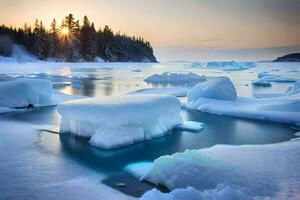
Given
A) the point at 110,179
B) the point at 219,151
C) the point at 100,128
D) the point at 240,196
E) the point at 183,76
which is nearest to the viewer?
the point at 240,196

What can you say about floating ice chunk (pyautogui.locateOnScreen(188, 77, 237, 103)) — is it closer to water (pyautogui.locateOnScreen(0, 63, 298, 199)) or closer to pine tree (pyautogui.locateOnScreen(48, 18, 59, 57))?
water (pyautogui.locateOnScreen(0, 63, 298, 199))

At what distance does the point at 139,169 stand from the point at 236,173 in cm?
178

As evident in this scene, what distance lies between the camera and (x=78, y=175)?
551cm

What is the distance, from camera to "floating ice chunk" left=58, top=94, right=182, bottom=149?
7480mm

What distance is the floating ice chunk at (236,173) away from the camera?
446 centimetres

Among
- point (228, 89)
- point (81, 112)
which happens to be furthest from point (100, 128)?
point (228, 89)

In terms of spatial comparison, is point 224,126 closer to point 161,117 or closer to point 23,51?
point 161,117

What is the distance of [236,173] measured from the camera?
496 cm

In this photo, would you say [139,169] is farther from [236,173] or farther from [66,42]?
[66,42]

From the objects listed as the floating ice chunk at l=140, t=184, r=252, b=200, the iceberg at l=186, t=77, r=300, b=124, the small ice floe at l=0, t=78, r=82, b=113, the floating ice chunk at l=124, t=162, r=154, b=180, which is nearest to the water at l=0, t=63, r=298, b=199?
the floating ice chunk at l=124, t=162, r=154, b=180

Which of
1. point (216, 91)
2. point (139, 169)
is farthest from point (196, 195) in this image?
point (216, 91)

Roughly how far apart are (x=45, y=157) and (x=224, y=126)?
5855 mm

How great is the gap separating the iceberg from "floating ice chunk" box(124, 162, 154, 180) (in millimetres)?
6420

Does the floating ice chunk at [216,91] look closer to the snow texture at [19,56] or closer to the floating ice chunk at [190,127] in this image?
the floating ice chunk at [190,127]
